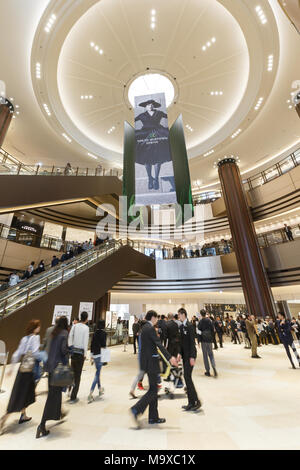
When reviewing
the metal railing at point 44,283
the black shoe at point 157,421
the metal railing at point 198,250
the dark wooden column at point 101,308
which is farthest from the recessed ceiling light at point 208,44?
the dark wooden column at point 101,308

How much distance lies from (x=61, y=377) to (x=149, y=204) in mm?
5931

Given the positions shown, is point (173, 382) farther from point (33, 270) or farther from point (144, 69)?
point (144, 69)

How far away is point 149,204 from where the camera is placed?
7723 millimetres

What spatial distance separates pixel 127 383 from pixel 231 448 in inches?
128

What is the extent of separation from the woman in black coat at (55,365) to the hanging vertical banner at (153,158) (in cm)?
555

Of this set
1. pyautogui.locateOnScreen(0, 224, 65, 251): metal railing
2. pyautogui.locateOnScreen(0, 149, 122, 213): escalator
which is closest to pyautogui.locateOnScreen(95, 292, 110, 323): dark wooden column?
pyautogui.locateOnScreen(0, 224, 65, 251): metal railing

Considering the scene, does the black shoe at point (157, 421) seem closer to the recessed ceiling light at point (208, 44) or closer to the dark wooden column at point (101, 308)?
the dark wooden column at point (101, 308)

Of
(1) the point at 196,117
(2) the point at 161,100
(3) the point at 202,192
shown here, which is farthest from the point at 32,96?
(3) the point at 202,192

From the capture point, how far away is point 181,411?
10.9 ft

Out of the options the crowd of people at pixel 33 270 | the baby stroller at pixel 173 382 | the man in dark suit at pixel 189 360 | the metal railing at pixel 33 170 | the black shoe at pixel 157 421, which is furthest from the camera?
the crowd of people at pixel 33 270

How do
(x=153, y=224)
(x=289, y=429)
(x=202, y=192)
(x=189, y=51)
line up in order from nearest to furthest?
(x=289, y=429), (x=189, y=51), (x=153, y=224), (x=202, y=192)

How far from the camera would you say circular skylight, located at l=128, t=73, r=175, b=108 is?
11680 millimetres

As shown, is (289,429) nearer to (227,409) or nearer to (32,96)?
(227,409)

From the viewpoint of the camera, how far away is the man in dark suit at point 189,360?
3.34 metres
